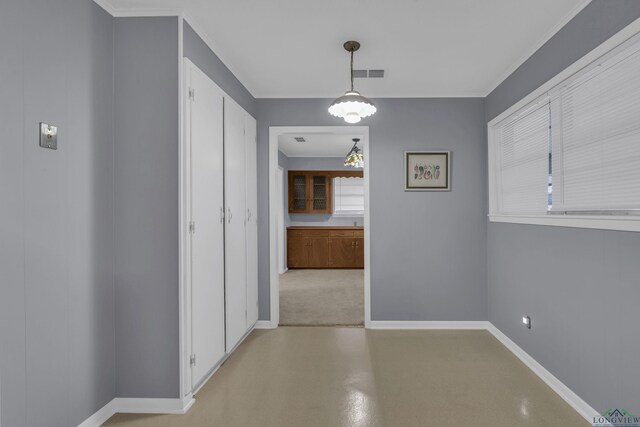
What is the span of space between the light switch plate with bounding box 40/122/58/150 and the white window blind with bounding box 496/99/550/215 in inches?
128

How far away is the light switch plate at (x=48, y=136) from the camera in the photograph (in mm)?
1622

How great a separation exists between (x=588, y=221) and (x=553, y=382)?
1262 millimetres

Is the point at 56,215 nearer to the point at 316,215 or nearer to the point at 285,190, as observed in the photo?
the point at 285,190

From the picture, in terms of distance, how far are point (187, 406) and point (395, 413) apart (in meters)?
1.37

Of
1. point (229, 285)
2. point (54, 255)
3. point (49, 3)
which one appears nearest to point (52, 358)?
point (54, 255)

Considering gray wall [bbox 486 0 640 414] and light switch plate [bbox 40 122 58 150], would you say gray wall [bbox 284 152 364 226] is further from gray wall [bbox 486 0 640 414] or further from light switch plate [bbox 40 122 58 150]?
light switch plate [bbox 40 122 58 150]

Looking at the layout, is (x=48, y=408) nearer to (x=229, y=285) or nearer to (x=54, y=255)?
(x=54, y=255)

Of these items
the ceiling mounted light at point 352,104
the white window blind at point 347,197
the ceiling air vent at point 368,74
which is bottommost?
the white window blind at point 347,197

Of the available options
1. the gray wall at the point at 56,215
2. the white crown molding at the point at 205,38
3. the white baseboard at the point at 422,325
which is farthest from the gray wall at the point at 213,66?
the white baseboard at the point at 422,325

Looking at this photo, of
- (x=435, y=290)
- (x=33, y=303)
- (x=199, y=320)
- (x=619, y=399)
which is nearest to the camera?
(x=33, y=303)

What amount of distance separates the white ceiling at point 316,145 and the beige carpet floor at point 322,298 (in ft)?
8.31

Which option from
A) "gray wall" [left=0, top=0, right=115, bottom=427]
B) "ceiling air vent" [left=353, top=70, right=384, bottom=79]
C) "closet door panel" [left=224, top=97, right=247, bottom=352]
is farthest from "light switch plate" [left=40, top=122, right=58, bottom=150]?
"ceiling air vent" [left=353, top=70, right=384, bottom=79]

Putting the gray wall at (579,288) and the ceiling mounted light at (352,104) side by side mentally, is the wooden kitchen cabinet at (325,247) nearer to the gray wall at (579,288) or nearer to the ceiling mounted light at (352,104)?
the gray wall at (579,288)

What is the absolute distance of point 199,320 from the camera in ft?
7.68
